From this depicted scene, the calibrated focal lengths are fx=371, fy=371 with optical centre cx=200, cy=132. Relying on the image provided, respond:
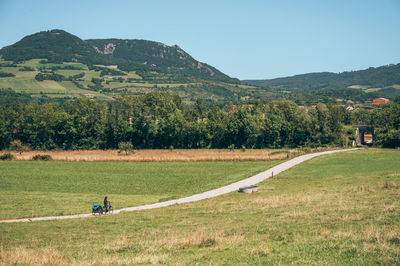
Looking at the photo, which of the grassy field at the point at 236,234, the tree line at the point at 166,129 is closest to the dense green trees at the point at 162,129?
the tree line at the point at 166,129

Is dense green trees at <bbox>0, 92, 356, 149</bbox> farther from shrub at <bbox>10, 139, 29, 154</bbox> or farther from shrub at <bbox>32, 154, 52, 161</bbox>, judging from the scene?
shrub at <bbox>32, 154, 52, 161</bbox>

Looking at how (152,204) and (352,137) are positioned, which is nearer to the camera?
(152,204)

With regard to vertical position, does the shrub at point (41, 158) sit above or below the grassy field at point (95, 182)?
above

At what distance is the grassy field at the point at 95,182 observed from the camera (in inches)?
1328

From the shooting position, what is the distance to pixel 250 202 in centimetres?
2956

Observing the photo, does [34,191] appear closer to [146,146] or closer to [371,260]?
[371,260]

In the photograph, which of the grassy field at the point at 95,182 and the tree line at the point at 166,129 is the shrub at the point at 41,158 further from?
the tree line at the point at 166,129

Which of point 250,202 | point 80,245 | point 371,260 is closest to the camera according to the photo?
point 371,260

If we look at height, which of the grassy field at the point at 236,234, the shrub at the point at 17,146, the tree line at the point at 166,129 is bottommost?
the grassy field at the point at 236,234

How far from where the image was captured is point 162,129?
337 ft

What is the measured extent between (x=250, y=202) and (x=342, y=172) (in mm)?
25046

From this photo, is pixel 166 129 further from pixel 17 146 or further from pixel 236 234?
pixel 236 234

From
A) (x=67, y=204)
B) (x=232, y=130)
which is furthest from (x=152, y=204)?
(x=232, y=130)

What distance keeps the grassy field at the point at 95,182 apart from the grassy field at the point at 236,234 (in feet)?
27.6
